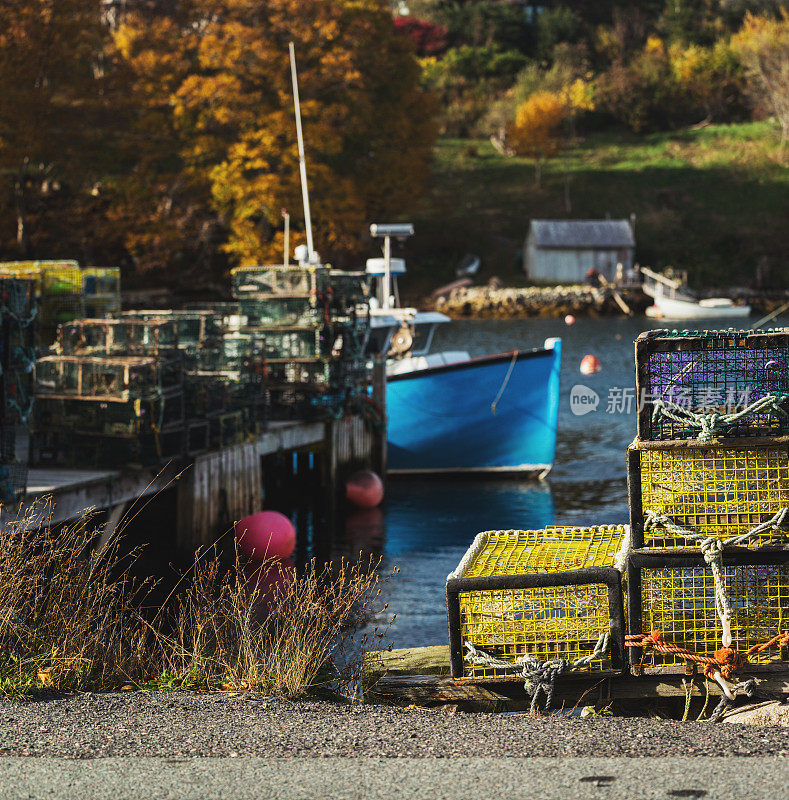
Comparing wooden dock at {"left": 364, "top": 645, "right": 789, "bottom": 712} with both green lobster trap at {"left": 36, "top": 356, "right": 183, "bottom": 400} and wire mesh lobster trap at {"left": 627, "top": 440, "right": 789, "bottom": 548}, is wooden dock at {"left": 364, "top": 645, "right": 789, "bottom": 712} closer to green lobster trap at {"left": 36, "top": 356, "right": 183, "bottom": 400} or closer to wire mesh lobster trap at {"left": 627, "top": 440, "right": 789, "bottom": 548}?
wire mesh lobster trap at {"left": 627, "top": 440, "right": 789, "bottom": 548}

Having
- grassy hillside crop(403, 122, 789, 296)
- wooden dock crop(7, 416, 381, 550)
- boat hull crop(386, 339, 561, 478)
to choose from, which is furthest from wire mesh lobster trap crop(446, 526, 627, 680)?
grassy hillside crop(403, 122, 789, 296)

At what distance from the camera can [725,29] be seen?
87250 mm

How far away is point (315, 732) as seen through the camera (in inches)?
211

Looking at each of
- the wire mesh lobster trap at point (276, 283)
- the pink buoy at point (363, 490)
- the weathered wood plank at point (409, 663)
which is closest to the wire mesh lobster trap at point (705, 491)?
the weathered wood plank at point (409, 663)

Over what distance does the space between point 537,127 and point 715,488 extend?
68.4 m

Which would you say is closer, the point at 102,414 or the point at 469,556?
the point at 469,556

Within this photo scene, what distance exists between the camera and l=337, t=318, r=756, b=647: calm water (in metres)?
13.6

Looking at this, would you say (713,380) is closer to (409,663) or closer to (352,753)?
(409,663)

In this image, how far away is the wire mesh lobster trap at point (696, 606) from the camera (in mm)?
5973

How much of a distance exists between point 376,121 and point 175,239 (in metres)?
9.47

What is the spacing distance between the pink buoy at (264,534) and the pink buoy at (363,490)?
4269mm

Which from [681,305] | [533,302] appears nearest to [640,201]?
[681,305]

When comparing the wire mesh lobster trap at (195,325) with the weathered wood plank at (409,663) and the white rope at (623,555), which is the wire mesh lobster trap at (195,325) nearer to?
the weathered wood plank at (409,663)

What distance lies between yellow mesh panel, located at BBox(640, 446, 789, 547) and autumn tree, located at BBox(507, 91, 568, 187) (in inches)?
2598
